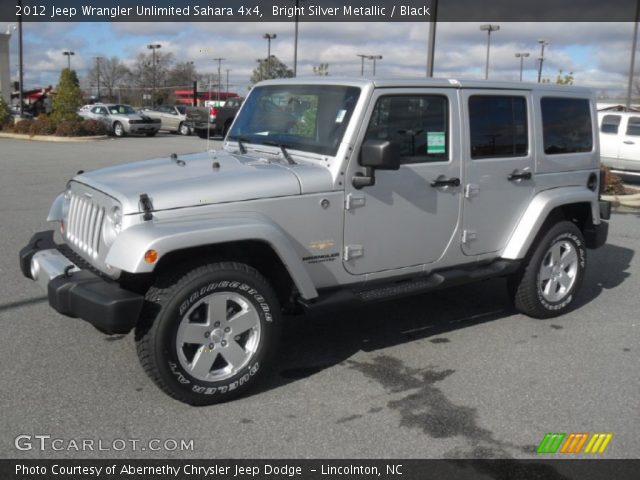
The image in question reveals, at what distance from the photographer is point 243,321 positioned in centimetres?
392

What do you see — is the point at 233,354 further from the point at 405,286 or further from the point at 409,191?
the point at 409,191

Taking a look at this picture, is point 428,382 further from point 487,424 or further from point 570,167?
point 570,167

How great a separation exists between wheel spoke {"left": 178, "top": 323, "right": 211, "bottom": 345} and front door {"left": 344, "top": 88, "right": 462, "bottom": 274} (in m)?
1.10

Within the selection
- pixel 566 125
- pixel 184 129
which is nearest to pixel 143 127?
pixel 184 129

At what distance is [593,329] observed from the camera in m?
5.46

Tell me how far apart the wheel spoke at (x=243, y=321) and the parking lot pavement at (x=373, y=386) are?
457mm

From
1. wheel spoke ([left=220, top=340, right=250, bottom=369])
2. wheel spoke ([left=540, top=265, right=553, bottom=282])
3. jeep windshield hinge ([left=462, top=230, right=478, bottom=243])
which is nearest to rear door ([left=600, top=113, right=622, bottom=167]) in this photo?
wheel spoke ([left=540, top=265, right=553, bottom=282])

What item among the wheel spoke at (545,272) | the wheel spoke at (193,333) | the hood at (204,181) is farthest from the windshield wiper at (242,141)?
Answer: the wheel spoke at (545,272)

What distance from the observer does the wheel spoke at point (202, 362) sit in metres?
3.81

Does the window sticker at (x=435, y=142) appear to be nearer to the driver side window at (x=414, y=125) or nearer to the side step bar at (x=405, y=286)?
the driver side window at (x=414, y=125)

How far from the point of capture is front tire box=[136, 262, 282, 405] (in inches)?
144

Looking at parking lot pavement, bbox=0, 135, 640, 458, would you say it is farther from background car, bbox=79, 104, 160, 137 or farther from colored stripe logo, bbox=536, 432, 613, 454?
background car, bbox=79, 104, 160, 137

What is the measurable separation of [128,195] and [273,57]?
4236cm

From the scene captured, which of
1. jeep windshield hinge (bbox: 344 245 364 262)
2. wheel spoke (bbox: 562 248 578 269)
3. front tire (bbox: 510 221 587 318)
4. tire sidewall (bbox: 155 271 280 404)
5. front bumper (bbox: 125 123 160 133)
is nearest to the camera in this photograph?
tire sidewall (bbox: 155 271 280 404)
